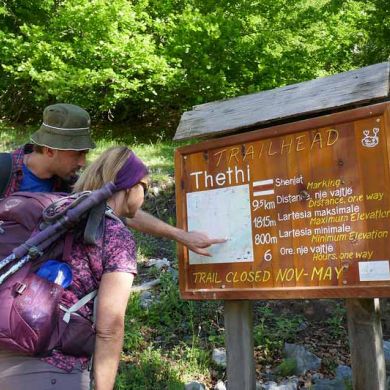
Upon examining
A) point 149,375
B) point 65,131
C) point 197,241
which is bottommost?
point 149,375

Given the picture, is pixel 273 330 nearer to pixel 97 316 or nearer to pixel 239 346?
pixel 239 346

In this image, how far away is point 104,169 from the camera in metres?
2.28

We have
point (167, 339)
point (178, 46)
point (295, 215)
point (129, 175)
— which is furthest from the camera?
point (178, 46)

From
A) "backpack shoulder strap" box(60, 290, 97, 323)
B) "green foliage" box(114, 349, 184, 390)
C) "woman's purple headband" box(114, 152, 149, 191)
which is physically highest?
"woman's purple headband" box(114, 152, 149, 191)

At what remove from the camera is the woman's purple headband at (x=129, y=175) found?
2.25 meters

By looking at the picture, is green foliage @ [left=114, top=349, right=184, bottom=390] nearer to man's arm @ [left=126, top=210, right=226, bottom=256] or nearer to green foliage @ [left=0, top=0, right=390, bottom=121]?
man's arm @ [left=126, top=210, right=226, bottom=256]

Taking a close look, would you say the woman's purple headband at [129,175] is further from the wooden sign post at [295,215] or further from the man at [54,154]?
the wooden sign post at [295,215]

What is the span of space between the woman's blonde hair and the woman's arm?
Answer: 0.50 m

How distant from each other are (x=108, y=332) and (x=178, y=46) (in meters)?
13.1

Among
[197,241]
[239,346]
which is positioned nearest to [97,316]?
[197,241]

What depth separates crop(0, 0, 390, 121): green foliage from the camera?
13.2 m

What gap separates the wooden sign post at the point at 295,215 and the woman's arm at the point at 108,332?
45.4 inches

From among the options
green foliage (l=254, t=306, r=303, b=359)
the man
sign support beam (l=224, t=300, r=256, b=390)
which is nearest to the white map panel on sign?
sign support beam (l=224, t=300, r=256, b=390)

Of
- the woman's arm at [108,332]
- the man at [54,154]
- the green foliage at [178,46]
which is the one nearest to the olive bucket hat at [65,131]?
the man at [54,154]
